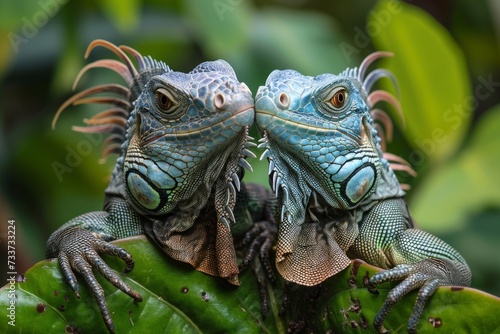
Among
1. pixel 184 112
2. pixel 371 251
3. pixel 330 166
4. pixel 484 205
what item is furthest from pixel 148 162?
pixel 484 205

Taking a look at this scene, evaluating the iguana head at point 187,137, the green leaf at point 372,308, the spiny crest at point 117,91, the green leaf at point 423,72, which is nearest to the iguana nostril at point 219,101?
the iguana head at point 187,137

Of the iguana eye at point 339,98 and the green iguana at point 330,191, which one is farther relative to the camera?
the iguana eye at point 339,98

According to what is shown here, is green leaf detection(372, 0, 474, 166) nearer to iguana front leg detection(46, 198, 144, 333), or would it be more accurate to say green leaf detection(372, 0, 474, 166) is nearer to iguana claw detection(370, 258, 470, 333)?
iguana claw detection(370, 258, 470, 333)

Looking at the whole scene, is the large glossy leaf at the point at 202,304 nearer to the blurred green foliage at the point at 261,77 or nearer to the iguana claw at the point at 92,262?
the iguana claw at the point at 92,262

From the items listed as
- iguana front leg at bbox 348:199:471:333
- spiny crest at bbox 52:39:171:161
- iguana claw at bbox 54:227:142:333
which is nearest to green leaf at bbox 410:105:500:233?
iguana front leg at bbox 348:199:471:333

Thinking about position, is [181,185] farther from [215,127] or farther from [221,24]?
[221,24]

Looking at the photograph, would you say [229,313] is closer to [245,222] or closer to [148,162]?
[245,222]
